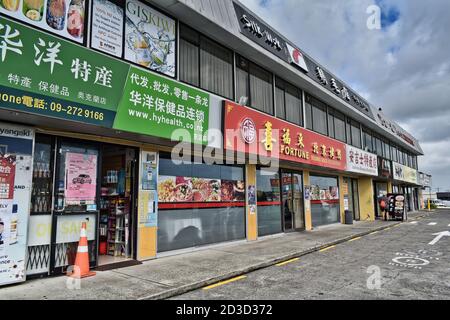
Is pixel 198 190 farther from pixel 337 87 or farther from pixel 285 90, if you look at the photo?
pixel 337 87

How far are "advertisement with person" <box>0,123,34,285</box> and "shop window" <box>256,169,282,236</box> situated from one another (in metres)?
8.29

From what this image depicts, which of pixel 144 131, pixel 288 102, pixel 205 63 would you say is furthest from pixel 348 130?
pixel 144 131

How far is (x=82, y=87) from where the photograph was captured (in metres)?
6.37

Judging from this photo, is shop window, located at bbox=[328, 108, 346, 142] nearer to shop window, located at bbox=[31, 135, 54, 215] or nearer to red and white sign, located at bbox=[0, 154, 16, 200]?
shop window, located at bbox=[31, 135, 54, 215]

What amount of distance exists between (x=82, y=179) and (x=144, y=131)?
67.7 inches

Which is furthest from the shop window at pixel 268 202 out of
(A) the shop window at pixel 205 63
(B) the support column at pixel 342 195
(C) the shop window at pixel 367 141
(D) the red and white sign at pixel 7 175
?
(C) the shop window at pixel 367 141

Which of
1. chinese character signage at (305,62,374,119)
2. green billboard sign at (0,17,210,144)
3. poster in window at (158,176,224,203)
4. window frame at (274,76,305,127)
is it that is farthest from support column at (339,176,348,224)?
green billboard sign at (0,17,210,144)

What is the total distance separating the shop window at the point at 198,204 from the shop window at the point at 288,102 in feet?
11.6

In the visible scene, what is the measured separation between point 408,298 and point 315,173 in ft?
39.9

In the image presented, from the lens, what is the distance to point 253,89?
40.5ft

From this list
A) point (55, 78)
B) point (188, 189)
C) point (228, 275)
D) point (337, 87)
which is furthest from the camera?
point (337, 87)

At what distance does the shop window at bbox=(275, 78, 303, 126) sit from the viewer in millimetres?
13930

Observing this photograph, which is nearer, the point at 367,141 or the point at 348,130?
the point at 348,130
